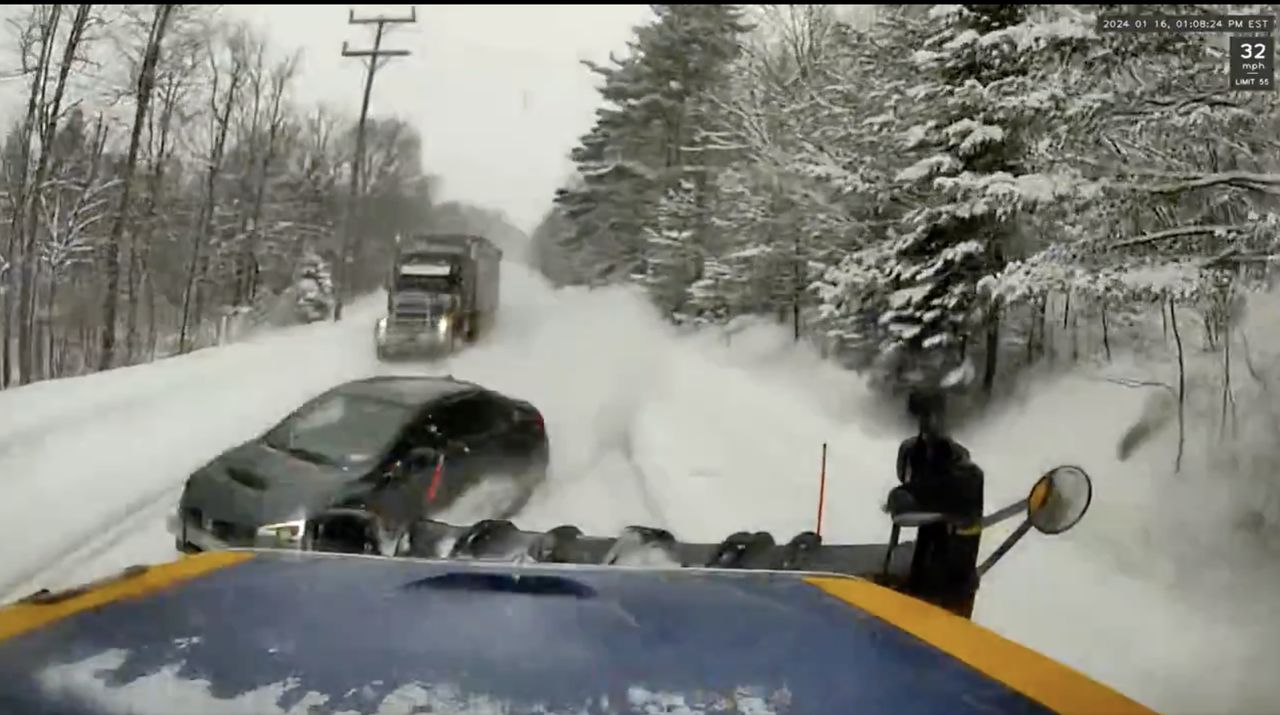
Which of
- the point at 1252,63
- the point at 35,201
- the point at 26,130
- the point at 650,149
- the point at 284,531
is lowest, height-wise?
the point at 284,531

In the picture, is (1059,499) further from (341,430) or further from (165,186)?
(165,186)

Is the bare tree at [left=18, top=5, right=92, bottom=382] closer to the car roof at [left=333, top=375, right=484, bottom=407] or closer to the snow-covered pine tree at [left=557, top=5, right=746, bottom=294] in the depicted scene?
the car roof at [left=333, top=375, right=484, bottom=407]

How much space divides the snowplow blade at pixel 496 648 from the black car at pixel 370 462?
1.33 ft

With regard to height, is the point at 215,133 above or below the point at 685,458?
above

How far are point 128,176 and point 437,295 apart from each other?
668 millimetres

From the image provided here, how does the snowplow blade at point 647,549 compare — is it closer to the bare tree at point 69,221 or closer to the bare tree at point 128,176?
the bare tree at point 128,176

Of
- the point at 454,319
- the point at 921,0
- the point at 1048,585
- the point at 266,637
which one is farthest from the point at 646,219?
the point at 266,637

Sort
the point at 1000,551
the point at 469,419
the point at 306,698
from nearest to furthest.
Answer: the point at 306,698 → the point at 1000,551 → the point at 469,419

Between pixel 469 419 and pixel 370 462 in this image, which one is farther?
pixel 469 419

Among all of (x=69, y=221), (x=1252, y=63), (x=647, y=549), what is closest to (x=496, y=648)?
(x=647, y=549)

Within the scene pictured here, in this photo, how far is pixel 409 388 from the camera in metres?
2.24

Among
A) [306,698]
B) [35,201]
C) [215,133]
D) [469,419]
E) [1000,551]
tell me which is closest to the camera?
[306,698]

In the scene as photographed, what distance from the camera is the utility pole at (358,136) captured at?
2189mm
